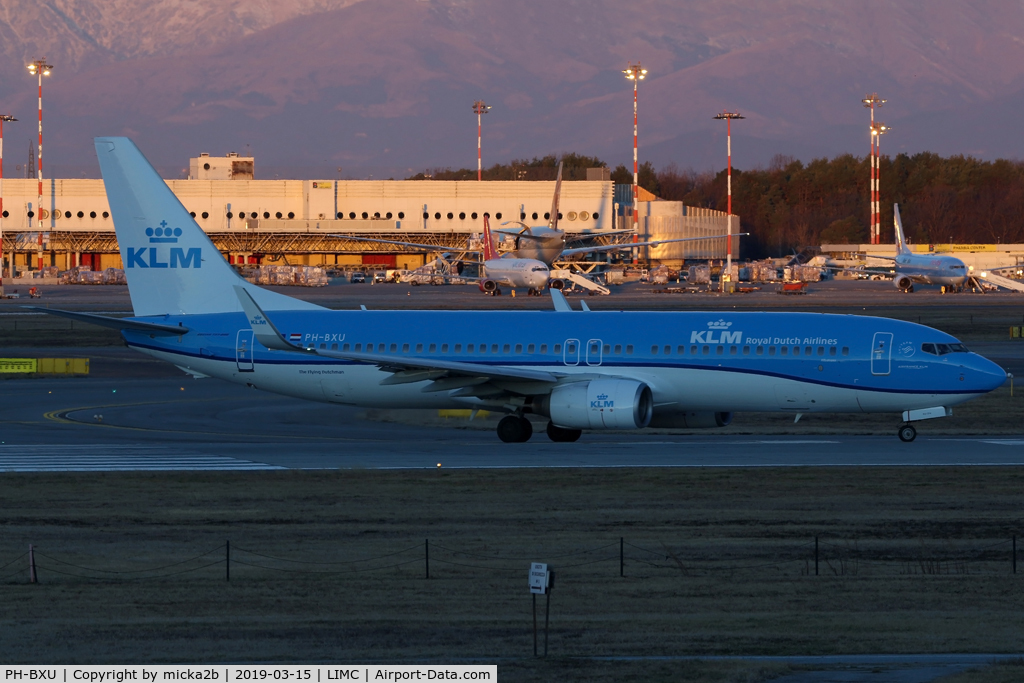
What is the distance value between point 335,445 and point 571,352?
25.5 feet

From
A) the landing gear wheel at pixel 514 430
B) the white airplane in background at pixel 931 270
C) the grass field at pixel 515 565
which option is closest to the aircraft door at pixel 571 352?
the landing gear wheel at pixel 514 430

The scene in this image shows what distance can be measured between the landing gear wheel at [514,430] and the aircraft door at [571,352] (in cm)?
231

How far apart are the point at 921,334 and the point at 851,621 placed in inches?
862

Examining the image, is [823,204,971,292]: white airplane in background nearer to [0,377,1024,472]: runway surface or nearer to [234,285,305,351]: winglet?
[0,377,1024,472]: runway surface

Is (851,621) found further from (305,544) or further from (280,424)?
(280,424)

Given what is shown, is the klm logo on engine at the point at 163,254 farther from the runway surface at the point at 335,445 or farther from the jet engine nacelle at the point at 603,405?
the jet engine nacelle at the point at 603,405

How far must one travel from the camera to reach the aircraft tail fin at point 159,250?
43406mm

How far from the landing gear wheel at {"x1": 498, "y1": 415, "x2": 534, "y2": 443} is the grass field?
6481mm

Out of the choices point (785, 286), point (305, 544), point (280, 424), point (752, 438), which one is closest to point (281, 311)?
point (280, 424)

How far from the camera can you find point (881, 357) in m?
38.9

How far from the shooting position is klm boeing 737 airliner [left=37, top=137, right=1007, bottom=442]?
38844 millimetres

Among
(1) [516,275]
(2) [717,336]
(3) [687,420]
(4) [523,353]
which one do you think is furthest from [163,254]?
(1) [516,275]

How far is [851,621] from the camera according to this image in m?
19.3

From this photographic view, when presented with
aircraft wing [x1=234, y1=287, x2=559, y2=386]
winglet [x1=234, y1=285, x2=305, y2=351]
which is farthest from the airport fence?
winglet [x1=234, y1=285, x2=305, y2=351]
